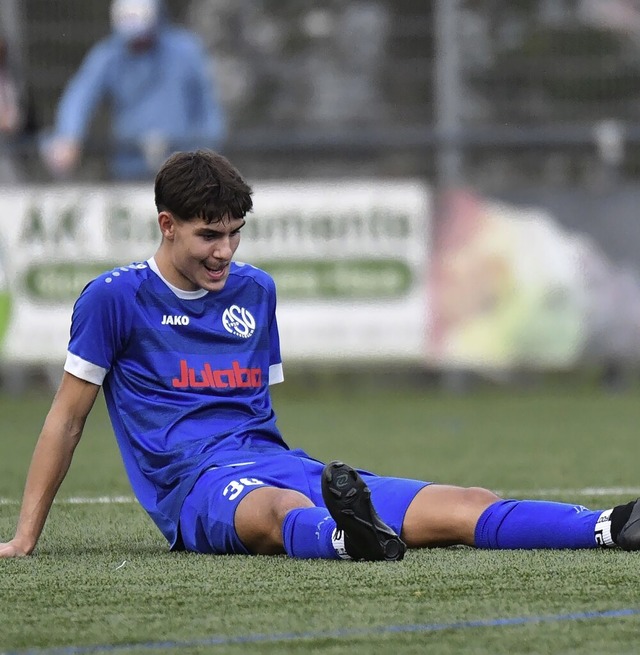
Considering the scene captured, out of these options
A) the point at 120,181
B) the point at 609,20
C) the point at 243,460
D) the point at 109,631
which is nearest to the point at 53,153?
the point at 120,181

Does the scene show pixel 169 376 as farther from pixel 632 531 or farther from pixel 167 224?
pixel 632 531

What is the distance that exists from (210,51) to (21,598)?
9.90 m

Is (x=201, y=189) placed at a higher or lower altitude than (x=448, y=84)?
lower

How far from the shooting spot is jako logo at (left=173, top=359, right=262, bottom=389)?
483 centimetres

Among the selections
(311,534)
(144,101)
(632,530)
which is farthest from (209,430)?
(144,101)

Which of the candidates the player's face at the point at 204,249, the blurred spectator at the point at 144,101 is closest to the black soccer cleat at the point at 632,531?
the player's face at the point at 204,249

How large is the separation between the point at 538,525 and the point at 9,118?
9140 millimetres

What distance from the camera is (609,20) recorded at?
42.8 ft

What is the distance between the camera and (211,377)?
191 inches

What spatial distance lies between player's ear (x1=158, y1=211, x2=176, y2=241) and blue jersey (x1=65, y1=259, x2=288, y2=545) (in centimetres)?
14

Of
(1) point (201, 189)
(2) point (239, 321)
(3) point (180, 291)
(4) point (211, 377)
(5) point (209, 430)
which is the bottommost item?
(5) point (209, 430)

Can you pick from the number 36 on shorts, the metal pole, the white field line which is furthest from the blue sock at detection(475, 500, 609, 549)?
the metal pole

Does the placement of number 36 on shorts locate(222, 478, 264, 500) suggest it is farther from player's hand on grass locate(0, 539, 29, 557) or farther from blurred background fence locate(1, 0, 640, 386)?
blurred background fence locate(1, 0, 640, 386)

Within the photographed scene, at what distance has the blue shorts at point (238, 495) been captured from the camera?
4586 millimetres
